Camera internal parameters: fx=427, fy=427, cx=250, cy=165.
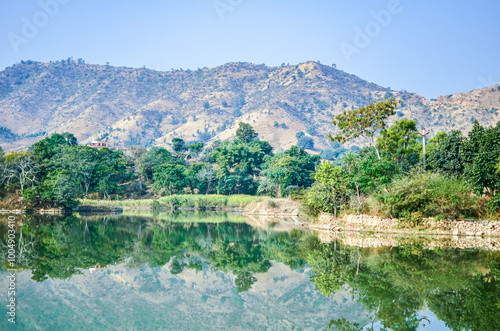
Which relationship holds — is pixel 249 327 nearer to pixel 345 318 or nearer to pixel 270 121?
pixel 345 318

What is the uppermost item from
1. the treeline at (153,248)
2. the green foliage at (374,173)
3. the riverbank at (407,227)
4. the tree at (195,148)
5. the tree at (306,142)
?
the tree at (306,142)

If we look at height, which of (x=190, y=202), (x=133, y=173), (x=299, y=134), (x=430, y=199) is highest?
(x=299, y=134)

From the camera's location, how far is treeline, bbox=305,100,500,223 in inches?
866

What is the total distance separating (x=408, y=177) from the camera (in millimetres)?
23391

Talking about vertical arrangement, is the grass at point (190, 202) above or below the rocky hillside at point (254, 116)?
below

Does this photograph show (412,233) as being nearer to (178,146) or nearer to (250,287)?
(250,287)

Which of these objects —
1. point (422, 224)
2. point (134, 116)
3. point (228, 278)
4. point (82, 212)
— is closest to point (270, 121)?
point (134, 116)

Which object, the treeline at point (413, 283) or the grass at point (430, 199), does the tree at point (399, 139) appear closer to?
the grass at point (430, 199)

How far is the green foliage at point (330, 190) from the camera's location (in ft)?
87.6

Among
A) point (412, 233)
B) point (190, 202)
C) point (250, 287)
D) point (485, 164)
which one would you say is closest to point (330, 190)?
point (412, 233)

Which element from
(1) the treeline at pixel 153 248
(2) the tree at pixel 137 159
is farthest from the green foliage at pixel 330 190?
(2) the tree at pixel 137 159

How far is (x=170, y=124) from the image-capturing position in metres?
184

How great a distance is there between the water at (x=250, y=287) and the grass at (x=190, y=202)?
24.5m

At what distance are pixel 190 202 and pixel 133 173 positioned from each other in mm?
12630
